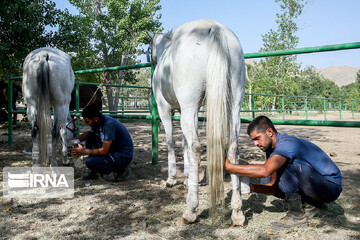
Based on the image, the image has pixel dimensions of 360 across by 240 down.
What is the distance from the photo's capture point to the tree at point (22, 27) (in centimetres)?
670

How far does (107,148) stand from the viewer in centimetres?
326

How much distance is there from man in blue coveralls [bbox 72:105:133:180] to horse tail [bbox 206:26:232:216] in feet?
5.26

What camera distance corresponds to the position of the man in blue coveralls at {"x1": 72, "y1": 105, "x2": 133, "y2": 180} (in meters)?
3.29

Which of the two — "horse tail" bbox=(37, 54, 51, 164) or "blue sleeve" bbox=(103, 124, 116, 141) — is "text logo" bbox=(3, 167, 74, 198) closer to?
"horse tail" bbox=(37, 54, 51, 164)

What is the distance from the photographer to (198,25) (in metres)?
2.36

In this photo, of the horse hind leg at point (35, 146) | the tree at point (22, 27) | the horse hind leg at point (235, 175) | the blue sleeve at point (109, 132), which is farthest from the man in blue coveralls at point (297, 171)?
the tree at point (22, 27)

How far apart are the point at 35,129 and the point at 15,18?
4.89 metres

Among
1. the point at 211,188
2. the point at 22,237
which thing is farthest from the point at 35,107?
the point at 211,188

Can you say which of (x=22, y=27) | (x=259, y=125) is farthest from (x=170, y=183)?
(x=22, y=27)

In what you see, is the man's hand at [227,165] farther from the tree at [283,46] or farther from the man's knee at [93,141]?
the tree at [283,46]

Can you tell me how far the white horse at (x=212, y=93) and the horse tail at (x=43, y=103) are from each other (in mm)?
1902

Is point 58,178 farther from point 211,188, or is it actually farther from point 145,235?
point 211,188

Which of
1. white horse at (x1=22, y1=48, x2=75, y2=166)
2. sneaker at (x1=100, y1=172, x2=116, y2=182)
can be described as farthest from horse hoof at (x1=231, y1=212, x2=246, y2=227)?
white horse at (x1=22, y1=48, x2=75, y2=166)

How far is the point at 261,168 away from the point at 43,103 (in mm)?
2666
